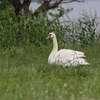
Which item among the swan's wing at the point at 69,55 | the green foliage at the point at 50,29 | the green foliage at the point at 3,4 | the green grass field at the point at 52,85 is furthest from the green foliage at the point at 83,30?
the green foliage at the point at 3,4

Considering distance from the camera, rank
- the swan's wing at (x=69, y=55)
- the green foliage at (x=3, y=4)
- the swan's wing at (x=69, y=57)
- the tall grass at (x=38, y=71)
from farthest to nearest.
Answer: the green foliage at (x=3, y=4) → the swan's wing at (x=69, y=55) → the swan's wing at (x=69, y=57) → the tall grass at (x=38, y=71)

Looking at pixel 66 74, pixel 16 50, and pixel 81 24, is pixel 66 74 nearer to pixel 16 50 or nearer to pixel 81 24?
pixel 16 50

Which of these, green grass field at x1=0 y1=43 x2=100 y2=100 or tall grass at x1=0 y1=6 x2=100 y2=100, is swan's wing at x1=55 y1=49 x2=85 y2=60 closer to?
tall grass at x1=0 y1=6 x2=100 y2=100

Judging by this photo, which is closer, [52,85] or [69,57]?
[52,85]

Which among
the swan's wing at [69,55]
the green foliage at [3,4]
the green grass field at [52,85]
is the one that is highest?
the green grass field at [52,85]

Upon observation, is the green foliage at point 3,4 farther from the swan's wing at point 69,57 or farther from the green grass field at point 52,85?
the green grass field at point 52,85

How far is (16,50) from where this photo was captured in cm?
1084

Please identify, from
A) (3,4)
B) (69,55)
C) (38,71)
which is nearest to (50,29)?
(69,55)

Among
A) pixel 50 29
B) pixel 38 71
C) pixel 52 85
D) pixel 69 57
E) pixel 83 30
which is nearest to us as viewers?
pixel 52 85

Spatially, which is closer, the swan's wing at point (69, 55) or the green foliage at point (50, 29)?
the swan's wing at point (69, 55)

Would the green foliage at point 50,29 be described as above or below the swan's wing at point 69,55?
below

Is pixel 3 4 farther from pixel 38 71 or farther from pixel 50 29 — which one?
pixel 38 71

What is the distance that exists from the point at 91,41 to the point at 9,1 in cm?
677

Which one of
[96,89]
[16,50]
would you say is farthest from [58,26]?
[96,89]
